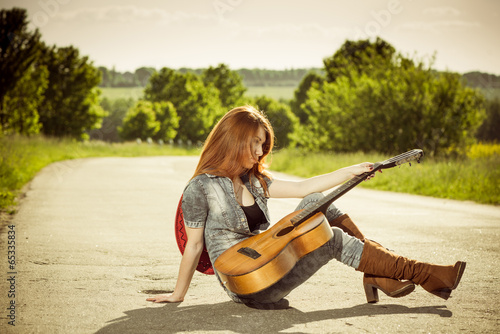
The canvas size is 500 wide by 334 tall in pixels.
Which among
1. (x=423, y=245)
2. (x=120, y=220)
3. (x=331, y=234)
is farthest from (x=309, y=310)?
(x=120, y=220)

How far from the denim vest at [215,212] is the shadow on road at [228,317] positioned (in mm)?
432

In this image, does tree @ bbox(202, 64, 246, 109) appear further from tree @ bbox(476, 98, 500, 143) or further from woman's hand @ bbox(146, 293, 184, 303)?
woman's hand @ bbox(146, 293, 184, 303)

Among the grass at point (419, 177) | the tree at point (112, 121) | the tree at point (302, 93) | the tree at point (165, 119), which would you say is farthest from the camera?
the tree at point (112, 121)

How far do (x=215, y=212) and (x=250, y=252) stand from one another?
18.3 inches

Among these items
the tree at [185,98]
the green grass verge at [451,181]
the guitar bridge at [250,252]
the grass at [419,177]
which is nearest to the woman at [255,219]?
the guitar bridge at [250,252]

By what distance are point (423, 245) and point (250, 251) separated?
3749mm

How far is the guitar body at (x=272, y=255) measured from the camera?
3760 mm

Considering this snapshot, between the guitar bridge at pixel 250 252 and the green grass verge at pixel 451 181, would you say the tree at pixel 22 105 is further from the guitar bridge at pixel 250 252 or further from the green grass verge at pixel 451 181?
the guitar bridge at pixel 250 252

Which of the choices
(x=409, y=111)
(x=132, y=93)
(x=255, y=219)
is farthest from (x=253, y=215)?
(x=132, y=93)

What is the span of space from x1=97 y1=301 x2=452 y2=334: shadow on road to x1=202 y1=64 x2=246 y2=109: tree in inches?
3348

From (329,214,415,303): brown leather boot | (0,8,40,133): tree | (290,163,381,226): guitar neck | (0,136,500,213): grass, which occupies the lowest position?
(0,136,500,213): grass

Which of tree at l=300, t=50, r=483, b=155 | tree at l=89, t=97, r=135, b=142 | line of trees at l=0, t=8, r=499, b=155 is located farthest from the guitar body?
tree at l=89, t=97, r=135, b=142

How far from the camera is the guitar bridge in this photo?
12.5 feet

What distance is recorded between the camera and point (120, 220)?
30.7ft
